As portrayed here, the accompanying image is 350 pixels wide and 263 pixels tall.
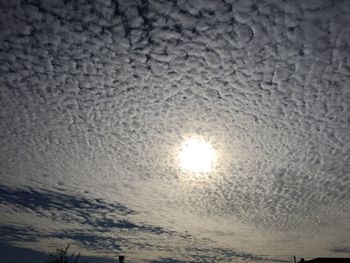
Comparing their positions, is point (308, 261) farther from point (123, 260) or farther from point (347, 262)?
point (123, 260)

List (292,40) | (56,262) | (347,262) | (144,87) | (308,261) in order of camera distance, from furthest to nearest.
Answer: (56,262) < (308,261) < (347,262) < (144,87) < (292,40)

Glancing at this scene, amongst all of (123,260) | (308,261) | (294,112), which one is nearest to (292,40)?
(294,112)

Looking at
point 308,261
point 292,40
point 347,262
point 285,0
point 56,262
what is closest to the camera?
point 285,0

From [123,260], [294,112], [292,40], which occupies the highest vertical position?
[292,40]

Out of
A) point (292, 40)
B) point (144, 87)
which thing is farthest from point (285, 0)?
point (144, 87)

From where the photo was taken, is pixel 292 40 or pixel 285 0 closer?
pixel 285 0

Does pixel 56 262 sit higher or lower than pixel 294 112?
lower

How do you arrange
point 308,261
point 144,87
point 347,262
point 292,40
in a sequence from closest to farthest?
1. point 292,40
2. point 144,87
3. point 347,262
4. point 308,261

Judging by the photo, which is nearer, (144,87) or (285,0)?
(285,0)

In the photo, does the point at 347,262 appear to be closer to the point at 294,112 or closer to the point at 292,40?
the point at 294,112
